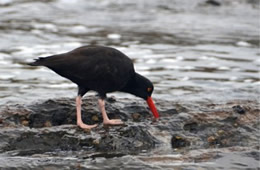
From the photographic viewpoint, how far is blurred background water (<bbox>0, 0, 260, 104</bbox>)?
989 centimetres

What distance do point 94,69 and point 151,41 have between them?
26.7 ft

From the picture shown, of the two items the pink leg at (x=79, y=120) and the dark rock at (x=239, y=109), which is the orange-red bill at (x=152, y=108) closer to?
the pink leg at (x=79, y=120)

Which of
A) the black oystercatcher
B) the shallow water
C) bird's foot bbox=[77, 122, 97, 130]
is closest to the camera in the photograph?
bird's foot bbox=[77, 122, 97, 130]

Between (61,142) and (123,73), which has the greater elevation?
(123,73)

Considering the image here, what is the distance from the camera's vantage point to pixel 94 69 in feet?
21.1

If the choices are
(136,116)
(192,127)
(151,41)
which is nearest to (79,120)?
(136,116)

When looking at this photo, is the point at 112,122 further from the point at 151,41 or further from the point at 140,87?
the point at 151,41

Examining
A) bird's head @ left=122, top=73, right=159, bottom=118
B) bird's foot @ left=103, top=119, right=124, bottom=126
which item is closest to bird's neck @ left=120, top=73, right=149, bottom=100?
bird's head @ left=122, top=73, right=159, bottom=118

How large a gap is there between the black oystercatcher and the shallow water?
1.89 meters

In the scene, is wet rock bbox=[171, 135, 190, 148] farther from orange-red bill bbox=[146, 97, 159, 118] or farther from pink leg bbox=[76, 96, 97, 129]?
pink leg bbox=[76, 96, 97, 129]

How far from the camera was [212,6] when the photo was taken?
19266 mm

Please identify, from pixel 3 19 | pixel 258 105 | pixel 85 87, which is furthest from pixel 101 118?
pixel 3 19

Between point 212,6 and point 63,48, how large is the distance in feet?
24.3

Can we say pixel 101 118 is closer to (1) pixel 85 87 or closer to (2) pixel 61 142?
(1) pixel 85 87
